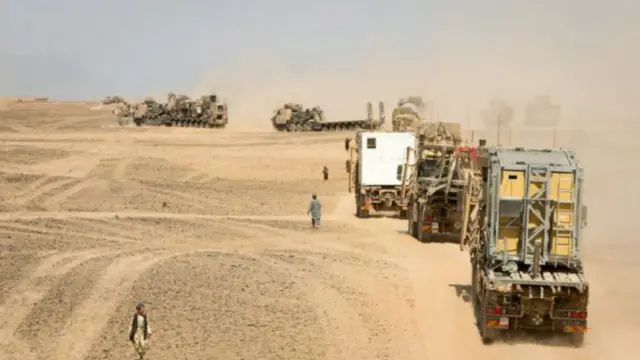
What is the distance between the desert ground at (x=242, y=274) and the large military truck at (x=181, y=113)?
28499 millimetres

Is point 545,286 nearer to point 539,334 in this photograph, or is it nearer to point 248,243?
point 539,334

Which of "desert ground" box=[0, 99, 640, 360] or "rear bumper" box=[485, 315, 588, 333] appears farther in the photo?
"desert ground" box=[0, 99, 640, 360]

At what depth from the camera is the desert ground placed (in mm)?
14555

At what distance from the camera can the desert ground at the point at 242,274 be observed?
47.8ft

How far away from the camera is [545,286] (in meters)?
14.0

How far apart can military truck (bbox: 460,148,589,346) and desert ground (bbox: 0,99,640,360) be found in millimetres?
555

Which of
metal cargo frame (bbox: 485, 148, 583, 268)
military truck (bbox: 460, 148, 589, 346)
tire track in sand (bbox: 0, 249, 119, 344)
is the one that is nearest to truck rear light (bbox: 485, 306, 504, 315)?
military truck (bbox: 460, 148, 589, 346)

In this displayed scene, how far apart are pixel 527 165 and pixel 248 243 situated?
1068cm

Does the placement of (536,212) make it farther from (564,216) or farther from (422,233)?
(422,233)

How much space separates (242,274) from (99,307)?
12.2 feet

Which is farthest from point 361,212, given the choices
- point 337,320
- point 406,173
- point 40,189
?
point 337,320

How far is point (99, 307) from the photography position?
54.8 feet

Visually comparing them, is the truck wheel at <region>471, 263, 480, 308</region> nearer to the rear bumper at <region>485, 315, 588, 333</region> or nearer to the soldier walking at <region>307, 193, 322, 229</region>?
the rear bumper at <region>485, 315, 588, 333</region>

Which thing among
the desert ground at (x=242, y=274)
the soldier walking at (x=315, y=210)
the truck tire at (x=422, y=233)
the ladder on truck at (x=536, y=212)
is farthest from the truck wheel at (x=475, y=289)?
the soldier walking at (x=315, y=210)
